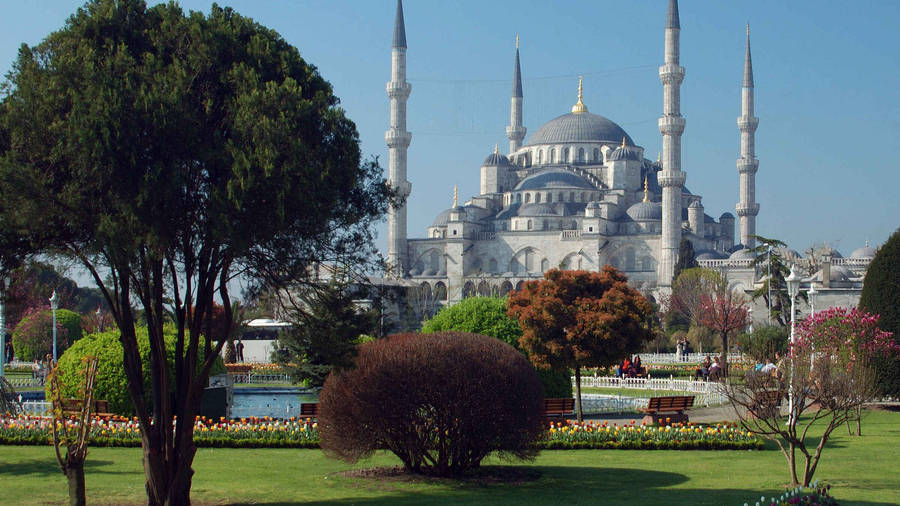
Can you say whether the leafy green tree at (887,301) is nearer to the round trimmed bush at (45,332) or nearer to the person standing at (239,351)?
the person standing at (239,351)

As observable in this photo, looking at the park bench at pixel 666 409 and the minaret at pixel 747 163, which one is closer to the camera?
the park bench at pixel 666 409

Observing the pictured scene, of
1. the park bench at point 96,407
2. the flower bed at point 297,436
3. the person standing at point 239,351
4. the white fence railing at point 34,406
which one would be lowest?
the flower bed at point 297,436

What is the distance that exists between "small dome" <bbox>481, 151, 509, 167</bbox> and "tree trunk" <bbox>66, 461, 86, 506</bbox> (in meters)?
71.9

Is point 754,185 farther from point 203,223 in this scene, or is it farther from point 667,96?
point 203,223

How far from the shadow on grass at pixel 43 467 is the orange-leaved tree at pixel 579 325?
8.16m

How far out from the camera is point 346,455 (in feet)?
34.2

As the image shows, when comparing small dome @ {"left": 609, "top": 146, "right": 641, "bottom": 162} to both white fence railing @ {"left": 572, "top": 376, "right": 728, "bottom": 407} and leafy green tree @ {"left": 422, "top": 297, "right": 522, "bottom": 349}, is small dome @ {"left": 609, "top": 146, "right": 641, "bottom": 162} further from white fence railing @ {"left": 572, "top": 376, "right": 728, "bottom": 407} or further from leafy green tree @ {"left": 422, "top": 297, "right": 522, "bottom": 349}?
leafy green tree @ {"left": 422, "top": 297, "right": 522, "bottom": 349}

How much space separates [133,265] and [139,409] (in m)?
1.29

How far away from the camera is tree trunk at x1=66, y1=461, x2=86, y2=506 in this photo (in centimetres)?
856

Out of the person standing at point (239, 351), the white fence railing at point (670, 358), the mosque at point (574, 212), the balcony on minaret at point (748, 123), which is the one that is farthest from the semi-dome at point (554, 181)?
the person standing at point (239, 351)

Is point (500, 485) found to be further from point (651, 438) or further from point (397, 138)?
point (397, 138)

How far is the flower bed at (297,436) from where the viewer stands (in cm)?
1343

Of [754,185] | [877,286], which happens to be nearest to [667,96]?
[754,185]

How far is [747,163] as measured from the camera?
6494 cm
